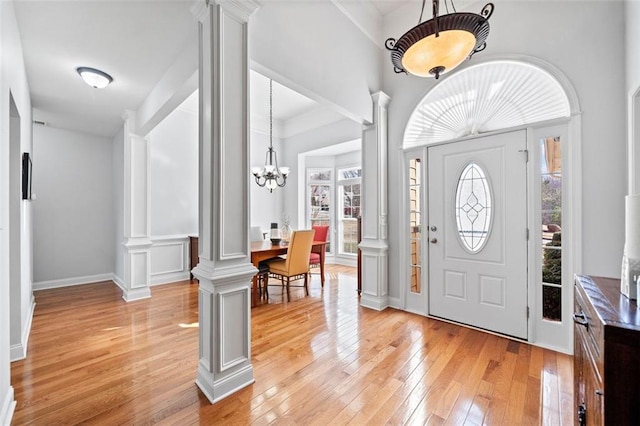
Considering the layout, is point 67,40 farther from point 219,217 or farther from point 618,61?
point 618,61

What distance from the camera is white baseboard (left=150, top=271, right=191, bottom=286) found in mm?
4840

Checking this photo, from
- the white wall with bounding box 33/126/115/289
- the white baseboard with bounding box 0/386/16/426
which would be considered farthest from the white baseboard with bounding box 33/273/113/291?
the white baseboard with bounding box 0/386/16/426

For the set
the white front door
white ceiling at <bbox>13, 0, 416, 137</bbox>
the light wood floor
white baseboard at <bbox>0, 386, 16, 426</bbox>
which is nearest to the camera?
white baseboard at <bbox>0, 386, 16, 426</bbox>

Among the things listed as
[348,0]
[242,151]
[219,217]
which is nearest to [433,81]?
[348,0]

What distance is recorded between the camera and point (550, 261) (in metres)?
2.59

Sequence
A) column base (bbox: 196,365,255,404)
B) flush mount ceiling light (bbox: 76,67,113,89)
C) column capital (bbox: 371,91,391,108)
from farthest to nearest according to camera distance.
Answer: column capital (bbox: 371,91,391,108) < flush mount ceiling light (bbox: 76,67,113,89) < column base (bbox: 196,365,255,404)

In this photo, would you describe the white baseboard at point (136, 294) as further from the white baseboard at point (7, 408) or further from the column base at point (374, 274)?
the column base at point (374, 274)

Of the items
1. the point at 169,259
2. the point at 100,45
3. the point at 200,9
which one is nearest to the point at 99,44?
the point at 100,45

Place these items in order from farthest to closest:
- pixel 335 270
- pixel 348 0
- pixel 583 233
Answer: pixel 335 270 < pixel 348 0 < pixel 583 233

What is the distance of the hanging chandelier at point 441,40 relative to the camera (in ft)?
4.87

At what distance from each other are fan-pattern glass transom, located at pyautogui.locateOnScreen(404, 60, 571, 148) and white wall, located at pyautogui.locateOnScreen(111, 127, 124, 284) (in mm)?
4580

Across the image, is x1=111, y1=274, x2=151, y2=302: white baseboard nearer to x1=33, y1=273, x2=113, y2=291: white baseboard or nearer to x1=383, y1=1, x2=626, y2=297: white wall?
x1=33, y1=273, x2=113, y2=291: white baseboard

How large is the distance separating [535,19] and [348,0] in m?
1.87

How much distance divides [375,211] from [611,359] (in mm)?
2817
